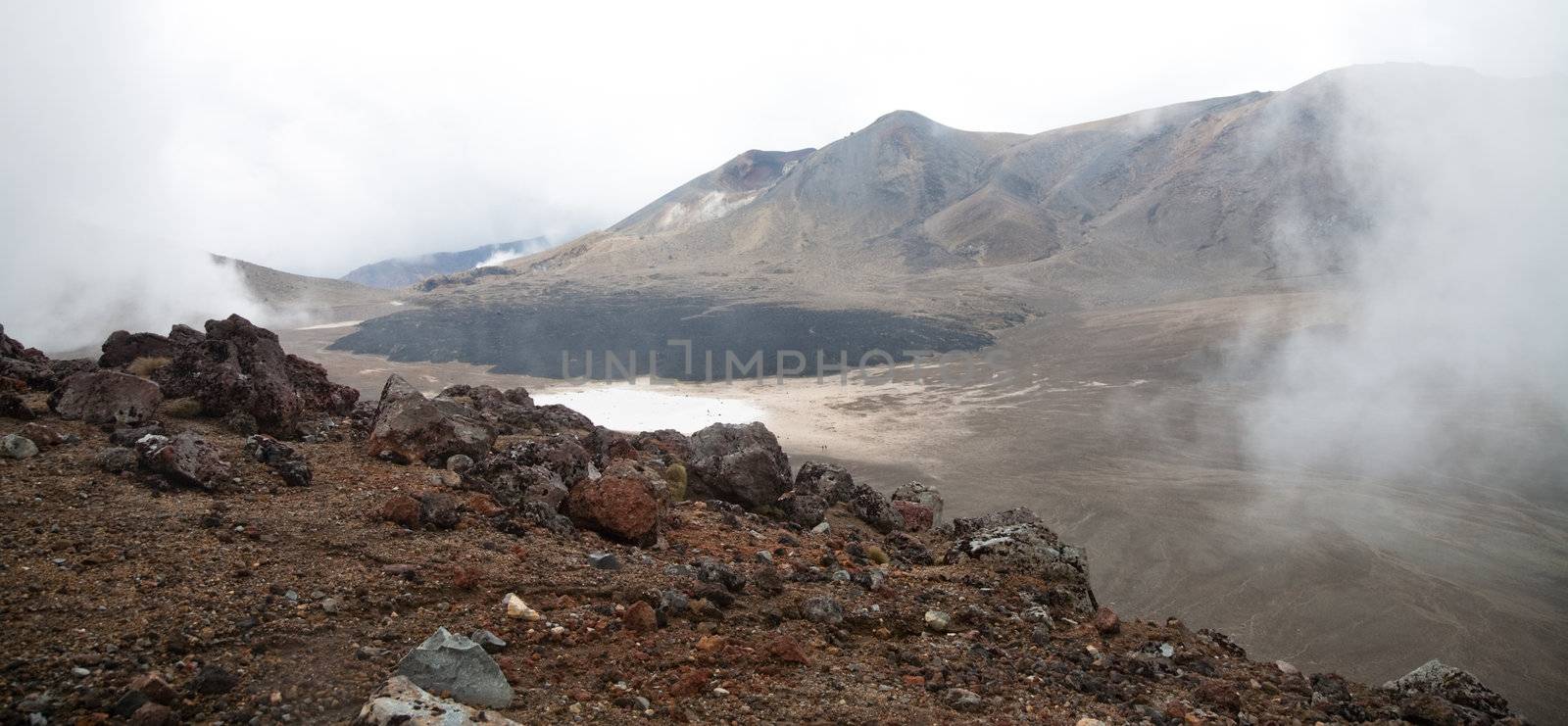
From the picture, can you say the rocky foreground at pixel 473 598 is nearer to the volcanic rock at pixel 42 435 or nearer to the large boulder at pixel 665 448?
the volcanic rock at pixel 42 435

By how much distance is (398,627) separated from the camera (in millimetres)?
4004

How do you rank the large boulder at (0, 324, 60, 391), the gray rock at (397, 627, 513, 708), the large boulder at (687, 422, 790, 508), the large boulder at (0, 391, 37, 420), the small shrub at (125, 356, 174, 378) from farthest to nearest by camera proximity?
the large boulder at (687, 422, 790, 508) < the small shrub at (125, 356, 174, 378) < the large boulder at (0, 324, 60, 391) < the large boulder at (0, 391, 37, 420) < the gray rock at (397, 627, 513, 708)

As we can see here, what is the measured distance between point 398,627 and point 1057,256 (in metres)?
82.1

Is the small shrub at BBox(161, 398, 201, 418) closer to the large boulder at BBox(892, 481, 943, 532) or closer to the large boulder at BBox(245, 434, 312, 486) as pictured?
the large boulder at BBox(245, 434, 312, 486)

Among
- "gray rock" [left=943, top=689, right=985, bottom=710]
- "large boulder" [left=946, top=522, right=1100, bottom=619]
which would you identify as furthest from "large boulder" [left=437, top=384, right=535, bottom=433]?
"gray rock" [left=943, top=689, right=985, bottom=710]

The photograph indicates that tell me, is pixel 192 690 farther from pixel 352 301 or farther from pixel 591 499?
pixel 352 301

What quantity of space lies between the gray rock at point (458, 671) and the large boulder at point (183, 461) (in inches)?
125

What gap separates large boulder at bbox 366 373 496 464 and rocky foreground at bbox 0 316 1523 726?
3 cm

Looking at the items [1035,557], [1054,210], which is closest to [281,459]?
[1035,557]

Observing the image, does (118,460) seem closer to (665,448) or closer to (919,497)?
(665,448)

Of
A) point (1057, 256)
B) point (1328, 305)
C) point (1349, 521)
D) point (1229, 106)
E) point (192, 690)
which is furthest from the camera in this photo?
point (1229, 106)

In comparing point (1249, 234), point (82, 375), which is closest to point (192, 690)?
point (82, 375)

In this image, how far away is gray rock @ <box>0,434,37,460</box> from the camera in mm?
5195

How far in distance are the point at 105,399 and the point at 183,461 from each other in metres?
2.08
